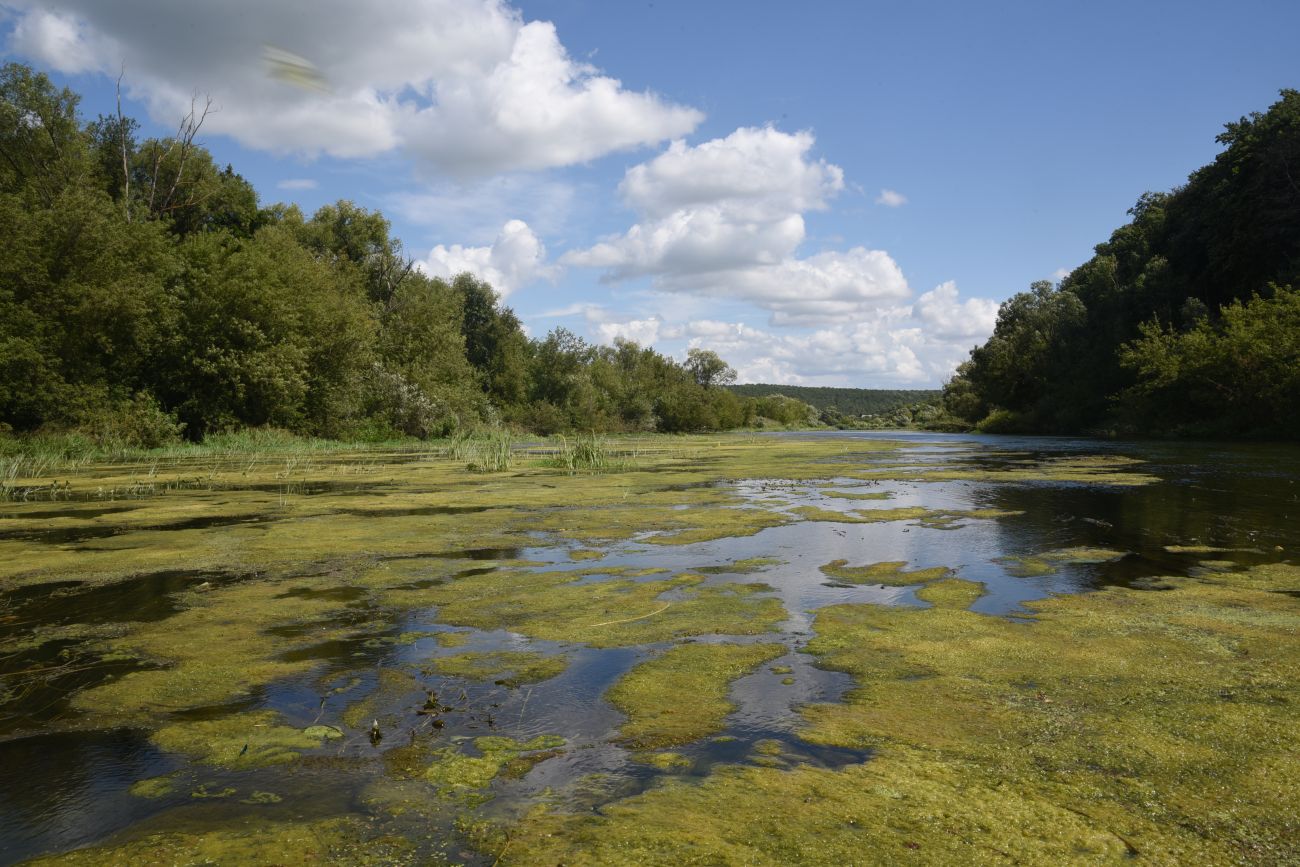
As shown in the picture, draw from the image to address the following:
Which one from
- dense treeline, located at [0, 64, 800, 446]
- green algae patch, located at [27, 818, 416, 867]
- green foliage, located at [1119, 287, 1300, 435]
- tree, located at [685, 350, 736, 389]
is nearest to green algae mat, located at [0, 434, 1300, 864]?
green algae patch, located at [27, 818, 416, 867]

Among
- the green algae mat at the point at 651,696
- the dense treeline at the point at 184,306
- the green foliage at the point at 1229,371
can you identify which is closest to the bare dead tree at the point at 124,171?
the dense treeline at the point at 184,306

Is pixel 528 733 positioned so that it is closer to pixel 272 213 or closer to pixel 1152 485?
pixel 1152 485

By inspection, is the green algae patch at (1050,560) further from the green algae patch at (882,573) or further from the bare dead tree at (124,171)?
the bare dead tree at (124,171)

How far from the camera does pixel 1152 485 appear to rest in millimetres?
16422

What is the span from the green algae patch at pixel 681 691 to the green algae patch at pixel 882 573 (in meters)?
2.58

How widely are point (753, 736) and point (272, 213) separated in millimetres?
52721

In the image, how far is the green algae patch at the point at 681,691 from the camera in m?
4.05

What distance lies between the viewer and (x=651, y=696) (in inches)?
180

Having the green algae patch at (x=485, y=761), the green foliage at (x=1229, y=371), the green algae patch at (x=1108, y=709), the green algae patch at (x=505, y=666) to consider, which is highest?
the green foliage at (x=1229, y=371)

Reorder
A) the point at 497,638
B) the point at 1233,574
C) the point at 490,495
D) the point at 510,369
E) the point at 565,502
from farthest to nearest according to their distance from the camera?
the point at 510,369 → the point at 490,495 → the point at 565,502 → the point at 1233,574 → the point at 497,638

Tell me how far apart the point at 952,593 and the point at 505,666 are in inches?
172

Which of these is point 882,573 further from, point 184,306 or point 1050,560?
point 184,306

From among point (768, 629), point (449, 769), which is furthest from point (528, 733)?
point (768, 629)

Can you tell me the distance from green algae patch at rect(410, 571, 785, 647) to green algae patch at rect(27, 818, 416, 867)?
2.83 metres
